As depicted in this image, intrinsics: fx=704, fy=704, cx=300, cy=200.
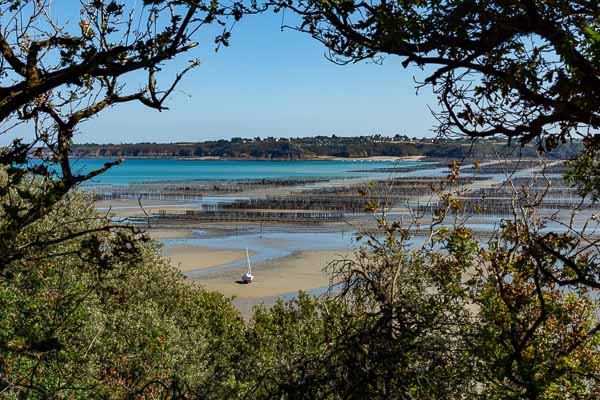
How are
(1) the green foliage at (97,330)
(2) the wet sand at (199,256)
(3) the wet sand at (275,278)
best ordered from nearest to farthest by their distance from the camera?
(1) the green foliage at (97,330) → (3) the wet sand at (275,278) → (2) the wet sand at (199,256)

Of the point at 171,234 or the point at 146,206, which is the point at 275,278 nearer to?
the point at 171,234

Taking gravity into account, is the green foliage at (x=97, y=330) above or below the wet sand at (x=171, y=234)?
above

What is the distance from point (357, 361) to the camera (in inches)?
142

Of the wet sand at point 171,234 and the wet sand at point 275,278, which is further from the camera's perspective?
the wet sand at point 171,234

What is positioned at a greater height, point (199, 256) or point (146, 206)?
point (199, 256)

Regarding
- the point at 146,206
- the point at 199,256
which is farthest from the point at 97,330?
the point at 146,206

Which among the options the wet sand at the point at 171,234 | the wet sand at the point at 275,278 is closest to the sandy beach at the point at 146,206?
the wet sand at the point at 171,234

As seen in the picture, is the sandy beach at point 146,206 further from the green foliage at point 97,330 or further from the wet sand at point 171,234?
the green foliage at point 97,330

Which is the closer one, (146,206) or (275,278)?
(275,278)

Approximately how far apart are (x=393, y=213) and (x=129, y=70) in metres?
56.6

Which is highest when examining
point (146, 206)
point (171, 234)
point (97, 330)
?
point (97, 330)

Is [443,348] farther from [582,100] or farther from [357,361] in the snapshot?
[582,100]

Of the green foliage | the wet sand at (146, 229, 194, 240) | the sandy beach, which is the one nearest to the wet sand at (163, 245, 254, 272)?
the wet sand at (146, 229, 194, 240)

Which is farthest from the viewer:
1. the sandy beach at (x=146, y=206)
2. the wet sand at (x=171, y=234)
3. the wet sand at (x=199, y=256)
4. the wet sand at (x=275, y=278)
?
the sandy beach at (x=146, y=206)
